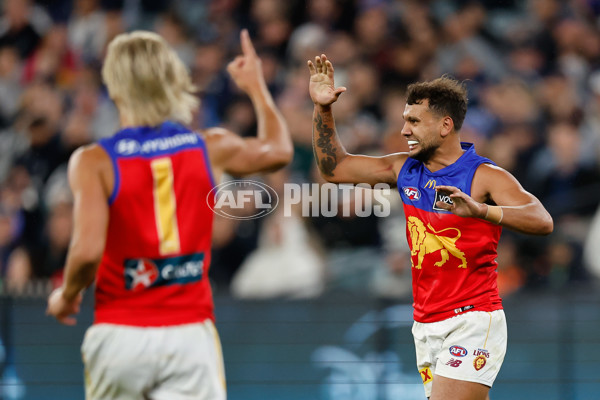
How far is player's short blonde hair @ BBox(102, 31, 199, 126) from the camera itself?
3.24 metres

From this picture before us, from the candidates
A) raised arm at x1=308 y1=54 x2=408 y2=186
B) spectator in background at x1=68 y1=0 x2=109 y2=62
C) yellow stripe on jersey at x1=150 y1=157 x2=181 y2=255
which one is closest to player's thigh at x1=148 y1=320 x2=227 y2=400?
yellow stripe on jersey at x1=150 y1=157 x2=181 y2=255

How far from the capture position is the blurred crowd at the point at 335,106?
23.7 feet

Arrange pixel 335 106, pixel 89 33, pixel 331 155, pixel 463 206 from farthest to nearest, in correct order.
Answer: pixel 89 33
pixel 335 106
pixel 331 155
pixel 463 206

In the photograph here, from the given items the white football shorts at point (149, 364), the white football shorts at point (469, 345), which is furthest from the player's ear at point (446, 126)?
the white football shorts at point (149, 364)

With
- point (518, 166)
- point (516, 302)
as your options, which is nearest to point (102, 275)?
point (516, 302)

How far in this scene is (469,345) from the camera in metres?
4.36

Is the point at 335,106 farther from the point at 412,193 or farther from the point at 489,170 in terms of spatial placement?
the point at 489,170

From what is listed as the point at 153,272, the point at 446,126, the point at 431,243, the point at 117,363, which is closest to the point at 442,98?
the point at 446,126

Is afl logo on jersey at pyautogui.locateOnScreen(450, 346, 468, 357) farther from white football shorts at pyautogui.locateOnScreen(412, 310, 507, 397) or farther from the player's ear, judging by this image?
the player's ear

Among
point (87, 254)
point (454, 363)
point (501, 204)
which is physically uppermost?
point (501, 204)

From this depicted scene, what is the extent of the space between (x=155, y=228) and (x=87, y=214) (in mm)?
269

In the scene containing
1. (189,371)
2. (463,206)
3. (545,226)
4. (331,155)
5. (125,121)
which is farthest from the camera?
(331,155)

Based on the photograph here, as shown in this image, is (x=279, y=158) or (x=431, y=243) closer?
(x=279, y=158)

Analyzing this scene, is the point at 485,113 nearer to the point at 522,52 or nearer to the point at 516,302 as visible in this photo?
A: the point at 522,52
